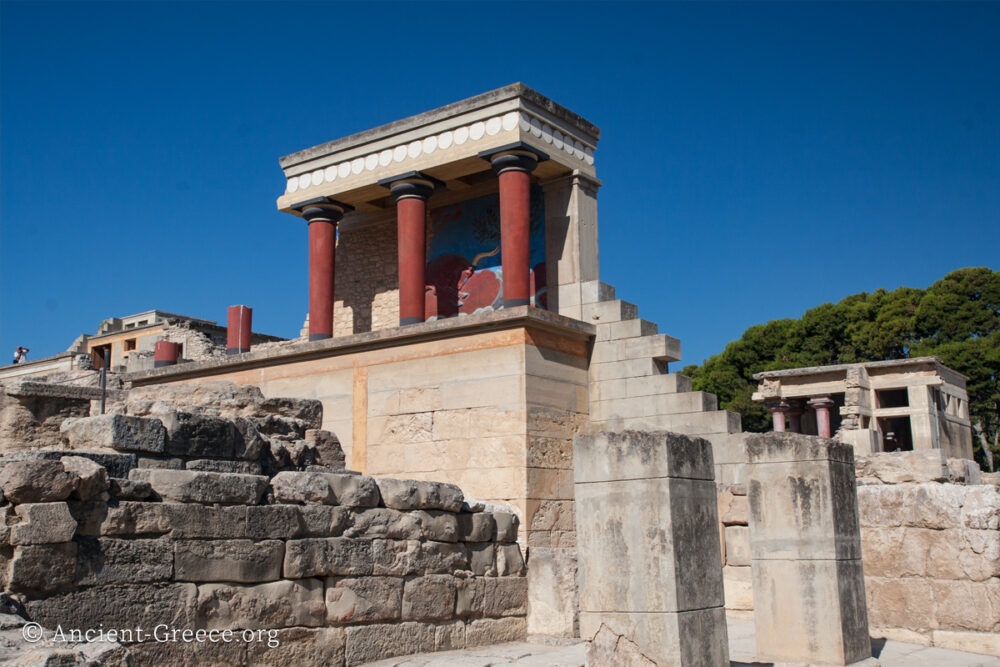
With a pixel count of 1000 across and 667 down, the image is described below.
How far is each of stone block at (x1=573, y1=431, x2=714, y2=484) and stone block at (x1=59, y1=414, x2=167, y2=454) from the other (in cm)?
301

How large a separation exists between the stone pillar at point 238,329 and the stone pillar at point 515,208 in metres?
5.46

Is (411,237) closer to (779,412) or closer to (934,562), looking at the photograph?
(934,562)

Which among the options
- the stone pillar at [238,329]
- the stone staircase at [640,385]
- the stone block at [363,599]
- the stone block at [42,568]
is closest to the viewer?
the stone block at [42,568]

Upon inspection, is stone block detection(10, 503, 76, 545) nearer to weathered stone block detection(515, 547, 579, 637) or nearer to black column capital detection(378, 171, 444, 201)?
weathered stone block detection(515, 547, 579, 637)

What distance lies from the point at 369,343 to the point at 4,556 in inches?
300

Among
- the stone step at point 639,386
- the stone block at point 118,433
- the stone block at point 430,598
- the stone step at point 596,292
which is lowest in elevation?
the stone block at point 430,598

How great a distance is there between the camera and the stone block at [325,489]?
6.98 metres

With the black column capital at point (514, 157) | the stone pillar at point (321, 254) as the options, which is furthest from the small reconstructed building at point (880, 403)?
the stone pillar at point (321, 254)

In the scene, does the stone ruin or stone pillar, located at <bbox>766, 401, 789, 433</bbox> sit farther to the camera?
stone pillar, located at <bbox>766, 401, 789, 433</bbox>

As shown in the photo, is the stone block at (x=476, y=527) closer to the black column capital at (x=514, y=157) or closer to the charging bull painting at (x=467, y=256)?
the black column capital at (x=514, y=157)

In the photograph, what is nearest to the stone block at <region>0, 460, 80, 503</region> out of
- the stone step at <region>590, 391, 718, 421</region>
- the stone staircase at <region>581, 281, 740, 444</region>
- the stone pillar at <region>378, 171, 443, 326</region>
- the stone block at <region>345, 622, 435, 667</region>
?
the stone block at <region>345, 622, 435, 667</region>

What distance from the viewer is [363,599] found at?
723cm

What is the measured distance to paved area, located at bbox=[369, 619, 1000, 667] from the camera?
730 cm

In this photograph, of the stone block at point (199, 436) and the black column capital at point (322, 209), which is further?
the black column capital at point (322, 209)
